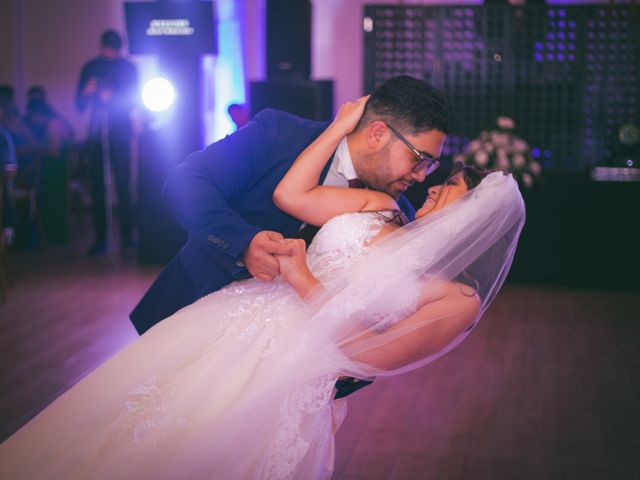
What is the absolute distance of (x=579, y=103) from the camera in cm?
673

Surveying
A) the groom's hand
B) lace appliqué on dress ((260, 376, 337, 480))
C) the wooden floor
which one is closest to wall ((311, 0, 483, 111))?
the wooden floor

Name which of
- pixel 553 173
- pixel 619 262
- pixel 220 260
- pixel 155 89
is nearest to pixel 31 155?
pixel 155 89

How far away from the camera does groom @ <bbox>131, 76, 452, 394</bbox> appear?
2.14m

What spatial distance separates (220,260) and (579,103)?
5.28m

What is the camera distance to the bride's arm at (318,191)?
7.18 feet

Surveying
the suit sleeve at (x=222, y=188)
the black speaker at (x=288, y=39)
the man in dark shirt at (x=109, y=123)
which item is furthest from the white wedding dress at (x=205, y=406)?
the black speaker at (x=288, y=39)

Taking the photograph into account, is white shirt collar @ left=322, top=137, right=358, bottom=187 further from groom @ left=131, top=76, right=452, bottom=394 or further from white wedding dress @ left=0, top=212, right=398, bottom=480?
white wedding dress @ left=0, top=212, right=398, bottom=480

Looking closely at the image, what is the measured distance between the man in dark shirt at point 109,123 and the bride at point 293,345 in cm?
495

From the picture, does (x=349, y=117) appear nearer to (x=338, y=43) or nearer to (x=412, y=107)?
(x=412, y=107)

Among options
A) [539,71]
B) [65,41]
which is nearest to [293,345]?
[539,71]

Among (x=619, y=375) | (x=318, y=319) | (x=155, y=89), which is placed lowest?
(x=619, y=375)

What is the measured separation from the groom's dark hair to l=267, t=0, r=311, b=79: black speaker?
575 centimetres

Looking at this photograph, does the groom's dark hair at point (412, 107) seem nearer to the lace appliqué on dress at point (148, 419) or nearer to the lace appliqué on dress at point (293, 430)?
the lace appliqué on dress at point (293, 430)

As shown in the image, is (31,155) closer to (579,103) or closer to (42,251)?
(42,251)
